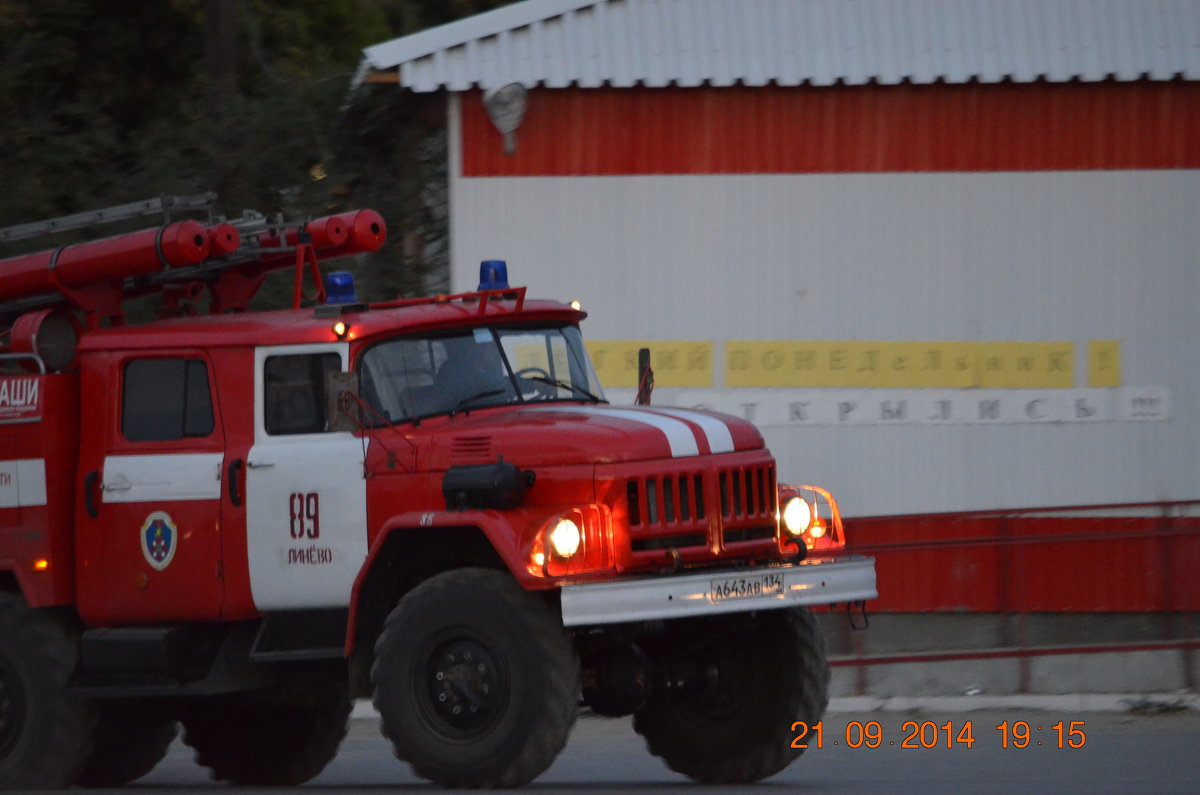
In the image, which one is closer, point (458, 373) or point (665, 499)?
point (665, 499)

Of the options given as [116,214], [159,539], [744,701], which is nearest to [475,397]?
[159,539]

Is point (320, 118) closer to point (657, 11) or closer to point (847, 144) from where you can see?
point (657, 11)

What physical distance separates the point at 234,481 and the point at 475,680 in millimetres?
1706

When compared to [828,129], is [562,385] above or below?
below

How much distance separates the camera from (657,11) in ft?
49.6

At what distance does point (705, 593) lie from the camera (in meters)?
7.55

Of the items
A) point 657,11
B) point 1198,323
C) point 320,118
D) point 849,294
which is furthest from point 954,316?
point 320,118

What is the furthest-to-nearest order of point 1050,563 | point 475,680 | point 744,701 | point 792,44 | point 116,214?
point 792,44 < point 1050,563 < point 116,214 < point 744,701 < point 475,680

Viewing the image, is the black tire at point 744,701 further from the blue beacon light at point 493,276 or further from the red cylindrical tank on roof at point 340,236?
the red cylindrical tank on roof at point 340,236

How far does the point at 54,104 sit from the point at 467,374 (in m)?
12.6

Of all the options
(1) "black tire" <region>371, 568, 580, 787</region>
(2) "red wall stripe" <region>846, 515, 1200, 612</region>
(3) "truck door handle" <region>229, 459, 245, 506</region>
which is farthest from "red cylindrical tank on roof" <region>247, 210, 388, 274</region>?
(2) "red wall stripe" <region>846, 515, 1200, 612</region>

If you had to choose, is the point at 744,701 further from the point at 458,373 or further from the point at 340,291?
the point at 340,291

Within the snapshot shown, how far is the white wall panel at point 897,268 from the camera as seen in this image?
14977mm

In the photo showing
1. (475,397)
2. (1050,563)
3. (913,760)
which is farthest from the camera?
(1050,563)
